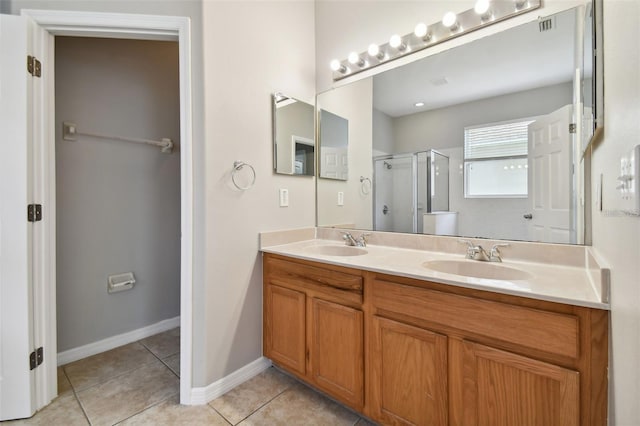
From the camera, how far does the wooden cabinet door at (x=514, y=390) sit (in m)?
0.90

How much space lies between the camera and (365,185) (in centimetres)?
206

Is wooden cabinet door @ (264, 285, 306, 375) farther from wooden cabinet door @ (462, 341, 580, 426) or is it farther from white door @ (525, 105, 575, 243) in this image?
white door @ (525, 105, 575, 243)

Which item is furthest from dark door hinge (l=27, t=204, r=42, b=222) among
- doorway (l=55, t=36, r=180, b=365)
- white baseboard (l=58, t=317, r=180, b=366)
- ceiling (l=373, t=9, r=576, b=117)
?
ceiling (l=373, t=9, r=576, b=117)

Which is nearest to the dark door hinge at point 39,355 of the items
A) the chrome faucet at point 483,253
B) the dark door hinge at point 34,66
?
the dark door hinge at point 34,66

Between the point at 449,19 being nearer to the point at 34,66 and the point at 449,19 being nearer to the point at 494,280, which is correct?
the point at 494,280

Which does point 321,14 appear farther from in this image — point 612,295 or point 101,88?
point 612,295

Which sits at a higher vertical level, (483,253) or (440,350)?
(483,253)

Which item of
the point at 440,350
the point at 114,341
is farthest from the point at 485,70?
the point at 114,341

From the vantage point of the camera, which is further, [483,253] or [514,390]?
[483,253]

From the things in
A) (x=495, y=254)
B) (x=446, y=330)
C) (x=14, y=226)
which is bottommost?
(x=446, y=330)

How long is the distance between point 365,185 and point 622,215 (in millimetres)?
1493

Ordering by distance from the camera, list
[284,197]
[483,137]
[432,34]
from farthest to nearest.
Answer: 1. [284,197]
2. [432,34]
3. [483,137]

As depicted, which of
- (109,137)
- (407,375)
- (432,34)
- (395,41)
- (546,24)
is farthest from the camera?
(109,137)

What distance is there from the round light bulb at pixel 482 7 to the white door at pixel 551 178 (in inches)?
25.1
